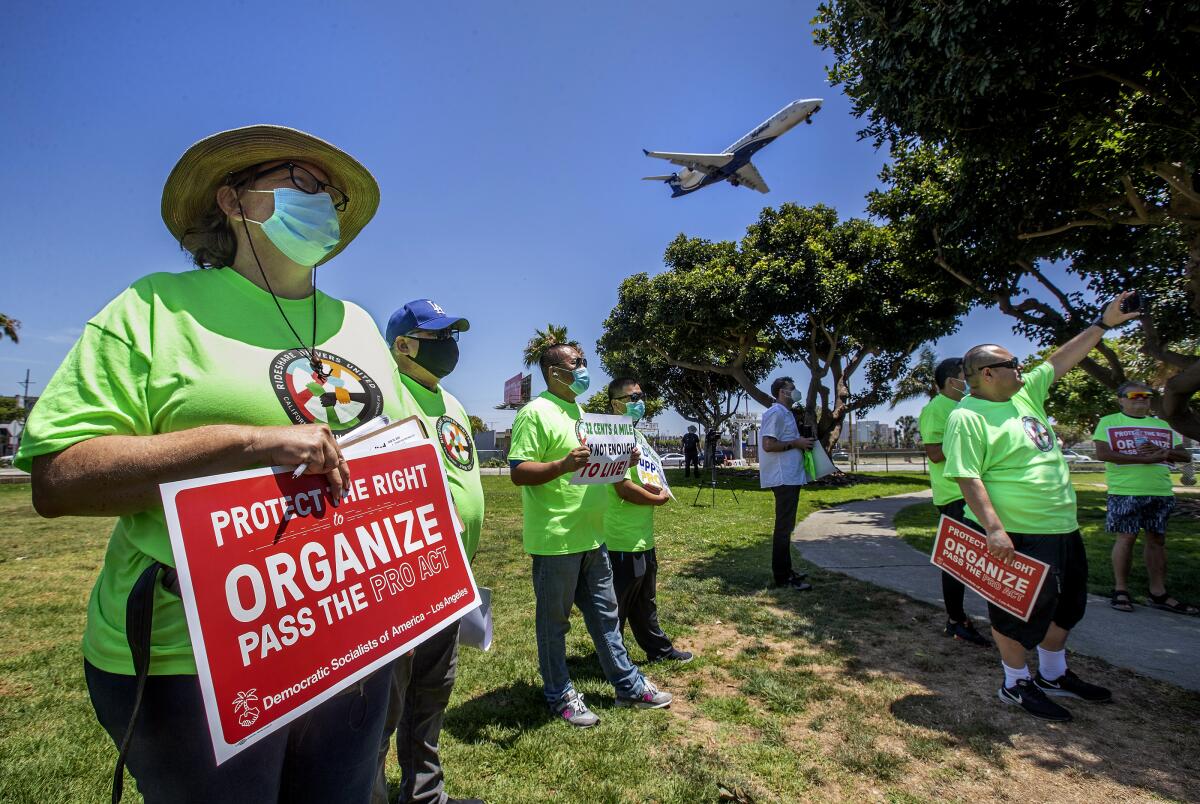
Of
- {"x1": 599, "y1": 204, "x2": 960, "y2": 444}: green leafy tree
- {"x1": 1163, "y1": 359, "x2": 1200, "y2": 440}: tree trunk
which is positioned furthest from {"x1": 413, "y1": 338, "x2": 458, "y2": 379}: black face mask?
{"x1": 599, "y1": 204, "x2": 960, "y2": 444}: green leafy tree

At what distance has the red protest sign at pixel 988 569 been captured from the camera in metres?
3.09

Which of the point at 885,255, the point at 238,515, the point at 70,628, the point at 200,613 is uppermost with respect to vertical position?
the point at 885,255

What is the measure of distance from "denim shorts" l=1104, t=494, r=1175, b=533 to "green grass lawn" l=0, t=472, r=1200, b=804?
6.81 feet

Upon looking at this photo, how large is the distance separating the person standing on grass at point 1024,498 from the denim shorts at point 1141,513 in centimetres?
265

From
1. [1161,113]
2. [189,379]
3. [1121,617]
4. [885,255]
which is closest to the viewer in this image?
[189,379]

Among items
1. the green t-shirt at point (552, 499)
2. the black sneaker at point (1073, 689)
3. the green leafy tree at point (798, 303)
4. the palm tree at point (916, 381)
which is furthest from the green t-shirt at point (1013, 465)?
the palm tree at point (916, 381)

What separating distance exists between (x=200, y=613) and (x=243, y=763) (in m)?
0.34

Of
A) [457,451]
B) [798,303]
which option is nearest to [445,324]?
[457,451]

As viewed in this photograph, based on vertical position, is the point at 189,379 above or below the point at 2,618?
above

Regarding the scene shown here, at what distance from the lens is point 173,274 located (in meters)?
1.32

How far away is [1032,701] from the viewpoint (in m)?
3.32

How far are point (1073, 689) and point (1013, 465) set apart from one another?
4.84 feet

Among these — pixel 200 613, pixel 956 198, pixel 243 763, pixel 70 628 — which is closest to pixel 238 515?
pixel 200 613

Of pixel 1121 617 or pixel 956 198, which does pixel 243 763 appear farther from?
pixel 956 198
